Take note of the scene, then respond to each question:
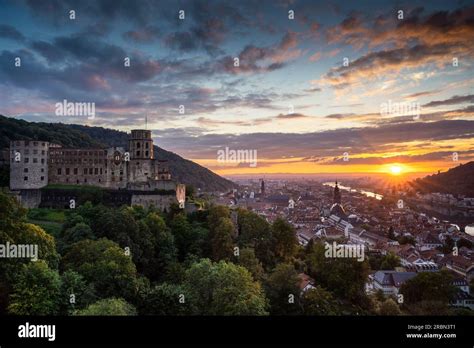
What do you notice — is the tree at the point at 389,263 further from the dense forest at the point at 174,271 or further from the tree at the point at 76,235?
the tree at the point at 76,235

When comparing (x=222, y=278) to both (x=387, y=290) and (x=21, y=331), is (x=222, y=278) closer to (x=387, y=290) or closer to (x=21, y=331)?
(x=21, y=331)

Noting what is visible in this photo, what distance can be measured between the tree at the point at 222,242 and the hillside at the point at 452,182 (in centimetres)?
1056

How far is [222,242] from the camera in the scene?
1446 cm

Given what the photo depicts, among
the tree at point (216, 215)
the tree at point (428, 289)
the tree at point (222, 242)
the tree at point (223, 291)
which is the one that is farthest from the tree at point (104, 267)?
the tree at point (428, 289)

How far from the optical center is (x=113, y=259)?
10.1 meters

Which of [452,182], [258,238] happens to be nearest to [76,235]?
[258,238]

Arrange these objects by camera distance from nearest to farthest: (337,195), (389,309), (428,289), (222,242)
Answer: (389,309), (428,289), (222,242), (337,195)

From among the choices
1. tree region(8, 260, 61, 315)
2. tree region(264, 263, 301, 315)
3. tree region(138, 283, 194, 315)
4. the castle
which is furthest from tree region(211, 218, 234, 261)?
tree region(8, 260, 61, 315)

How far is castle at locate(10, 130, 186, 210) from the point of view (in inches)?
719

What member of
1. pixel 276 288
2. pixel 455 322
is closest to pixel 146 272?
pixel 276 288

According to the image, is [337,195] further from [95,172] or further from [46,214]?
[46,214]

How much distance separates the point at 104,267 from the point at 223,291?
2.88 meters

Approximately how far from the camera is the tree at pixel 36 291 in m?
7.41

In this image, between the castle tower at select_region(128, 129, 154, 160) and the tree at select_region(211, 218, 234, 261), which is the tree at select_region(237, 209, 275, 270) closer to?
the tree at select_region(211, 218, 234, 261)
